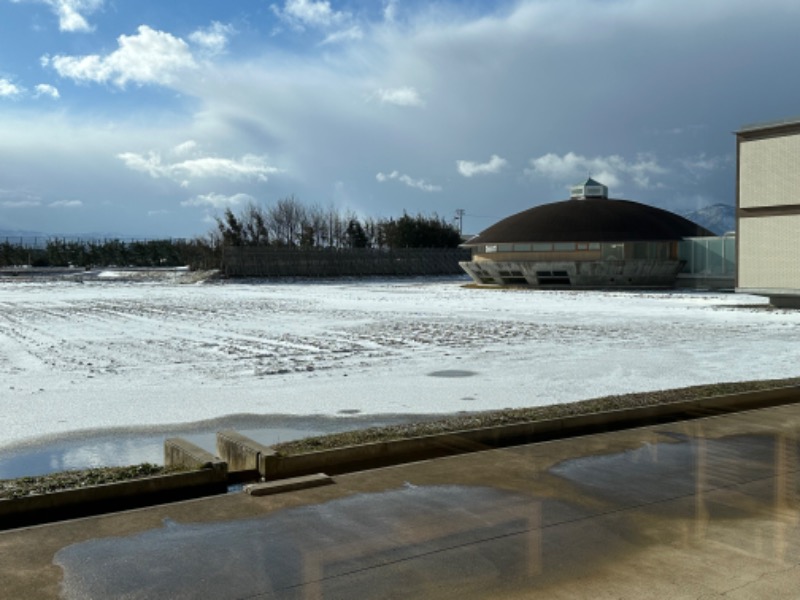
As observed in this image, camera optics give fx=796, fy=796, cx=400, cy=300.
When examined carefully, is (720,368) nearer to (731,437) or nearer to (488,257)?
(731,437)

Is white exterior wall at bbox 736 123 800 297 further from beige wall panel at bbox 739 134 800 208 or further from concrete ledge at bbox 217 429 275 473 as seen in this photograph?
concrete ledge at bbox 217 429 275 473

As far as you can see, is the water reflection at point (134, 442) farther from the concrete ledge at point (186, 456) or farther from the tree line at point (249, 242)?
the tree line at point (249, 242)

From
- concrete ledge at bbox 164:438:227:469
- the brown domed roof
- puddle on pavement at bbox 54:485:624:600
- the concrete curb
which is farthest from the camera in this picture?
the brown domed roof

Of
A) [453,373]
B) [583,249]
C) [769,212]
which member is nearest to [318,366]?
[453,373]

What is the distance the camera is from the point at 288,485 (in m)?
6.28

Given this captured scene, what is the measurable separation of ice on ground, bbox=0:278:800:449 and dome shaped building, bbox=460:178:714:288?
84.0ft

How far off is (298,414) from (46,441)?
279cm

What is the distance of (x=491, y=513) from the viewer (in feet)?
18.6

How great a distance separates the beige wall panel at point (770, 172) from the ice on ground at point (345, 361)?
5.15 m

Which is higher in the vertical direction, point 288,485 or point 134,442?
point 288,485

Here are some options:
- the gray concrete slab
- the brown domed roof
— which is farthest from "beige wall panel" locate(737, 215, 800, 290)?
the gray concrete slab

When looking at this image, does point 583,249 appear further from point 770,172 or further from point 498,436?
point 498,436

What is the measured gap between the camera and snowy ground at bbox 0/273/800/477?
9344 millimetres

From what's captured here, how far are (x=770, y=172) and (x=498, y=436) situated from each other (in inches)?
981
